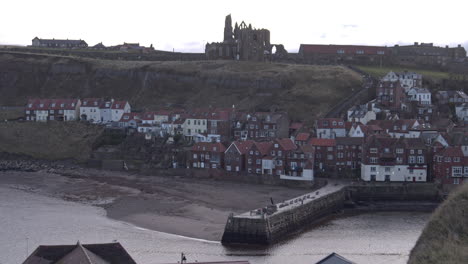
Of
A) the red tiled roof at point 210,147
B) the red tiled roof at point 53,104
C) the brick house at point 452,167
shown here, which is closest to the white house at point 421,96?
the brick house at point 452,167

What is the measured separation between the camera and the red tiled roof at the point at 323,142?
62.7m

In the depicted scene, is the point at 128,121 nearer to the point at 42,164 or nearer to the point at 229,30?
the point at 42,164

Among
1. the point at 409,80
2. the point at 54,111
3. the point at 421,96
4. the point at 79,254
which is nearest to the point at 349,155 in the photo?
the point at 421,96

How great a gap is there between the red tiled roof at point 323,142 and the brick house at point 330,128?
5.52m

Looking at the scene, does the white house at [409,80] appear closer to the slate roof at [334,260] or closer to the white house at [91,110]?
the white house at [91,110]

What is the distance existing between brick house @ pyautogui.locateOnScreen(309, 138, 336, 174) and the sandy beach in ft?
18.3

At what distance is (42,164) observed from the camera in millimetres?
74312

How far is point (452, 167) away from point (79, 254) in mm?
39380

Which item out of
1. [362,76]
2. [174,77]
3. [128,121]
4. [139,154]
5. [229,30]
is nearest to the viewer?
[139,154]

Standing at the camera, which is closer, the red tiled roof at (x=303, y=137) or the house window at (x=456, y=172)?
the house window at (x=456, y=172)

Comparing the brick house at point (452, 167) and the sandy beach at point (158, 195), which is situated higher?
the brick house at point (452, 167)

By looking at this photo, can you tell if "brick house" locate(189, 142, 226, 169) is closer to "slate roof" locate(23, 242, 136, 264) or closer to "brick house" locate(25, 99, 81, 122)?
"brick house" locate(25, 99, 81, 122)

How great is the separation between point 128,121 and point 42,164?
11831 millimetres

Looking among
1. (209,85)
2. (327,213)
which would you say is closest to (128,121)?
(209,85)
